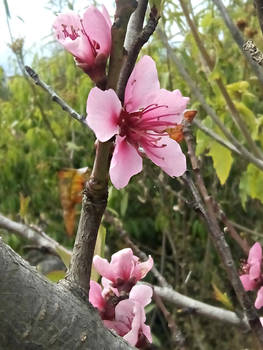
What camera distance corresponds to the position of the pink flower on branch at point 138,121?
0.53 metres

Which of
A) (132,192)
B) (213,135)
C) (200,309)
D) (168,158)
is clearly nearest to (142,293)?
(168,158)

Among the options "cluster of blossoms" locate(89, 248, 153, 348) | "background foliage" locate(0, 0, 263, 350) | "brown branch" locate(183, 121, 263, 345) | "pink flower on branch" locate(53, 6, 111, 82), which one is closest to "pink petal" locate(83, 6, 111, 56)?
"pink flower on branch" locate(53, 6, 111, 82)

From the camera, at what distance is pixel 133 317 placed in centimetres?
65

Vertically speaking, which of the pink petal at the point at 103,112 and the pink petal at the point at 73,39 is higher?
the pink petal at the point at 73,39

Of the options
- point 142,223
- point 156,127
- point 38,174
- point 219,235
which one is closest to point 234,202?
point 142,223

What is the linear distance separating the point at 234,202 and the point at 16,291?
2.56m

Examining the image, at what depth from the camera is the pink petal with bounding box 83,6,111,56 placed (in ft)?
1.74

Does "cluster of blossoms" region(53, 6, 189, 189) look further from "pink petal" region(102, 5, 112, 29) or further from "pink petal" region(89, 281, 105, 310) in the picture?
"pink petal" region(89, 281, 105, 310)

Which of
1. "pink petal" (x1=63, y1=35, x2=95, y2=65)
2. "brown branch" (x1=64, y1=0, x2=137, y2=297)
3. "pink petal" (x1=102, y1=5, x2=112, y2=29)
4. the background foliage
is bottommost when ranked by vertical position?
the background foliage

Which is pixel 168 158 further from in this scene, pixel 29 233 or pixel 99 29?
pixel 29 233

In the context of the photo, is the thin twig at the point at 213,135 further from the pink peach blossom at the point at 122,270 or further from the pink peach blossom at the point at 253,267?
the pink peach blossom at the point at 122,270

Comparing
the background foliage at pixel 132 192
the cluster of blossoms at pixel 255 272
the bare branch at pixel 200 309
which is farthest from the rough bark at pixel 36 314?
the background foliage at pixel 132 192

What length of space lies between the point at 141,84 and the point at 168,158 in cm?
8

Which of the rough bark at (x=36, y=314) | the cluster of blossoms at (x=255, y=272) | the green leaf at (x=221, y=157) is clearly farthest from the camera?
the green leaf at (x=221, y=157)
